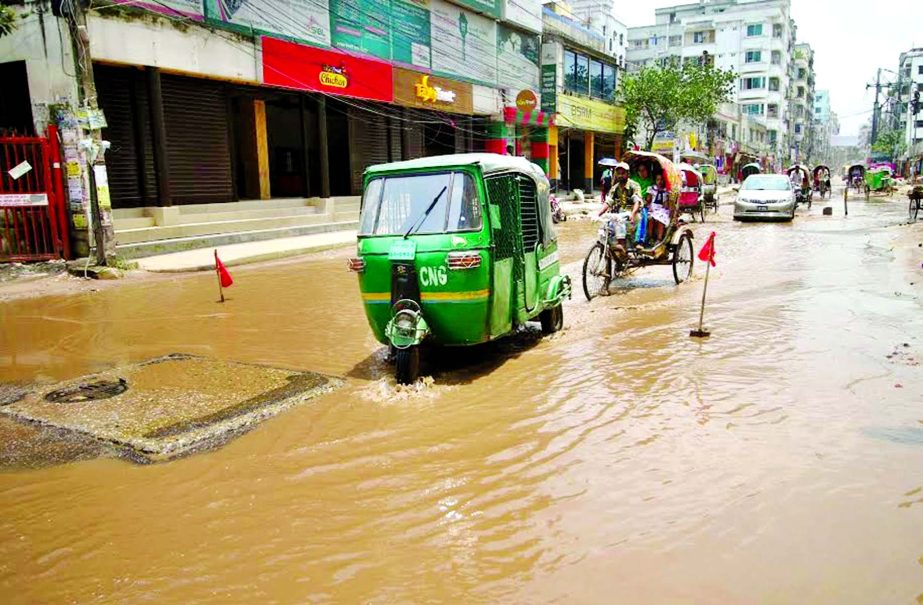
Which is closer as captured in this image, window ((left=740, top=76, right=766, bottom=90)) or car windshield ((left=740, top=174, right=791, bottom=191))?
car windshield ((left=740, top=174, right=791, bottom=191))

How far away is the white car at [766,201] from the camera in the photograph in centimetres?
2277

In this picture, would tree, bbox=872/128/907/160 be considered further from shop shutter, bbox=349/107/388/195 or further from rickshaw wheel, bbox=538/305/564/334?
rickshaw wheel, bbox=538/305/564/334

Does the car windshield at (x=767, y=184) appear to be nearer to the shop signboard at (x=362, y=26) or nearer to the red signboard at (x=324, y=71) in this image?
the red signboard at (x=324, y=71)

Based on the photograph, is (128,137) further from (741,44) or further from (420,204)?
(741,44)

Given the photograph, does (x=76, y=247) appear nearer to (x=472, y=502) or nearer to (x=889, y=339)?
(x=472, y=502)

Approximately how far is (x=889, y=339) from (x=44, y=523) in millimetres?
7928

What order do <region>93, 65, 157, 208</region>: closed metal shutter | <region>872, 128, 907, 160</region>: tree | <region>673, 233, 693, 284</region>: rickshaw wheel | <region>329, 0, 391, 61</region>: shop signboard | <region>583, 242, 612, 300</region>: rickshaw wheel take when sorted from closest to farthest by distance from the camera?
<region>583, 242, 612, 300</region>: rickshaw wheel, <region>673, 233, 693, 284</region>: rickshaw wheel, <region>93, 65, 157, 208</region>: closed metal shutter, <region>329, 0, 391, 61</region>: shop signboard, <region>872, 128, 907, 160</region>: tree

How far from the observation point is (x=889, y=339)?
7445 mm

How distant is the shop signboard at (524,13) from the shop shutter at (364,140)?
8.83m

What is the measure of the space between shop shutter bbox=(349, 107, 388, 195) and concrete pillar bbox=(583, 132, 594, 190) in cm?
1722

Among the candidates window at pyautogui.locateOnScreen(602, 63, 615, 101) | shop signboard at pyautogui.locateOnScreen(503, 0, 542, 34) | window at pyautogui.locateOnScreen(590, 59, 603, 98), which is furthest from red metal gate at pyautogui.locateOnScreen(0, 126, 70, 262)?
window at pyautogui.locateOnScreen(602, 63, 615, 101)

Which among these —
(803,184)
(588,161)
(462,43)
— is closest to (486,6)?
(462,43)

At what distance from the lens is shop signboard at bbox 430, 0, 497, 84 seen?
2664cm

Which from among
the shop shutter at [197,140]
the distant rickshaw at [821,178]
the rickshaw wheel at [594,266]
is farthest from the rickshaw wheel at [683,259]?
the distant rickshaw at [821,178]
